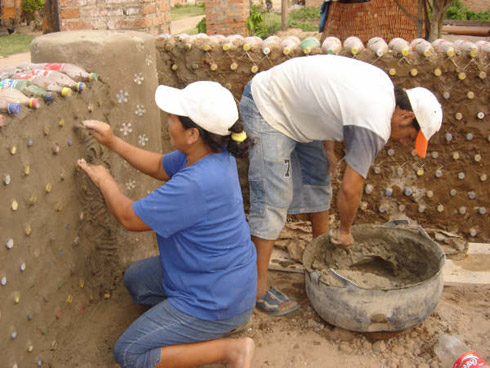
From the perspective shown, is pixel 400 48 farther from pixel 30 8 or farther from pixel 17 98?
pixel 30 8

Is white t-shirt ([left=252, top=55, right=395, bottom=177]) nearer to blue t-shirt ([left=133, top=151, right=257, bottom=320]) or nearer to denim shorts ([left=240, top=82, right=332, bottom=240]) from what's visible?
denim shorts ([left=240, top=82, right=332, bottom=240])

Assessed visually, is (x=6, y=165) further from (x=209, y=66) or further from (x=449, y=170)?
(x=449, y=170)

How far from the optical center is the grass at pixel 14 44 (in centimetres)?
1410

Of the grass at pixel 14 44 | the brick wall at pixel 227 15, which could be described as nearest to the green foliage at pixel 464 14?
the brick wall at pixel 227 15

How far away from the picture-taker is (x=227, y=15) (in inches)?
329

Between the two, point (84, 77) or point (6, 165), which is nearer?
point (6, 165)

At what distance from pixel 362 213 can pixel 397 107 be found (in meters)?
1.57

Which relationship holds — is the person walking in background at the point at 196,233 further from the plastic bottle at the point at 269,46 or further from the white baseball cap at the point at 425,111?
the plastic bottle at the point at 269,46

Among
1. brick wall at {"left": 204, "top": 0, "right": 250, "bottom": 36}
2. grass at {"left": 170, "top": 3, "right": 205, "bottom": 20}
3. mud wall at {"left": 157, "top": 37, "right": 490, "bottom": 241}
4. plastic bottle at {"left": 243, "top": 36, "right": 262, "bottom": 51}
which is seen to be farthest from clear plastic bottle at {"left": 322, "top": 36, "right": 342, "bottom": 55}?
grass at {"left": 170, "top": 3, "right": 205, "bottom": 20}

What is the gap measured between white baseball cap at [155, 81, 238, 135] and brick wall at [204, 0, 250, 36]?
20.9 feet

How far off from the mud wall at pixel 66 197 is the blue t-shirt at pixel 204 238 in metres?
0.49

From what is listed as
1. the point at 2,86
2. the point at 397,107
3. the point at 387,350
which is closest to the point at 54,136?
the point at 2,86

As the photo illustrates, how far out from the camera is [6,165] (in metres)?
2.11

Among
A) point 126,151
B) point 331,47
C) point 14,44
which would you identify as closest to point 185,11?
point 14,44
